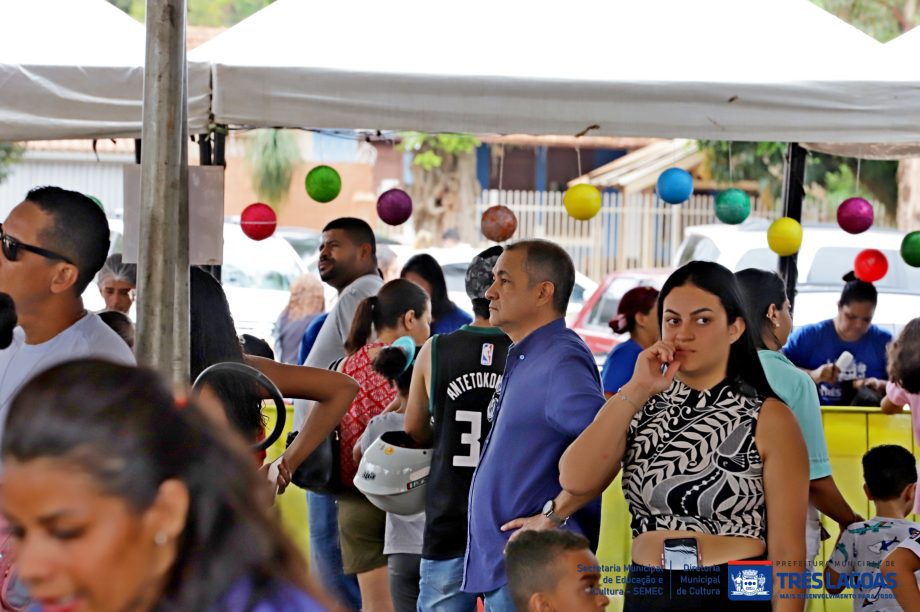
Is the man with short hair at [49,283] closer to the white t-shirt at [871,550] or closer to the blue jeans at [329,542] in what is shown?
the white t-shirt at [871,550]

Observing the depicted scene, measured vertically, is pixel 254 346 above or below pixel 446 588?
above

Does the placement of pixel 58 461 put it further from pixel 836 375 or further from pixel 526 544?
pixel 836 375

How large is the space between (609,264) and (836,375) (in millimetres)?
16427

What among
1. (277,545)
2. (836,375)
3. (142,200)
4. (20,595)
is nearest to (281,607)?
(277,545)

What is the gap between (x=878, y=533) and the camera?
176 inches

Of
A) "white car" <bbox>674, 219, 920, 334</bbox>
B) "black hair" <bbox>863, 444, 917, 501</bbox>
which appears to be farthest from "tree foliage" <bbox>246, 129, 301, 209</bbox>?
"black hair" <bbox>863, 444, 917, 501</bbox>

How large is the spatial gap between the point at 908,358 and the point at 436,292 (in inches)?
129

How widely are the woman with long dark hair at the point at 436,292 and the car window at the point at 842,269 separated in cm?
653

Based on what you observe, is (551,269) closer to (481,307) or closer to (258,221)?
(481,307)

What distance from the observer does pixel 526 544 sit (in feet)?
11.8

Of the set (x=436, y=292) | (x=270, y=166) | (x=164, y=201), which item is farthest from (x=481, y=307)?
(x=270, y=166)

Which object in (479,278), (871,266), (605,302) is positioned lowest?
(605,302)

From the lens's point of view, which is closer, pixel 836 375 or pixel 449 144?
pixel 836 375

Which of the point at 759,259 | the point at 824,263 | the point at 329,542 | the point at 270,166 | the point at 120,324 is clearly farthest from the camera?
the point at 270,166
